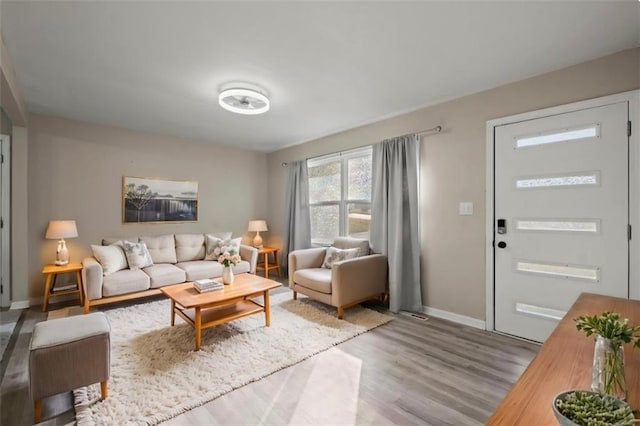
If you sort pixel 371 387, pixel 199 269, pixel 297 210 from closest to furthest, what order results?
pixel 371 387 → pixel 199 269 → pixel 297 210

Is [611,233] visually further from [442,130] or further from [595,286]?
[442,130]

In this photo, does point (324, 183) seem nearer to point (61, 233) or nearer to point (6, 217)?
point (61, 233)

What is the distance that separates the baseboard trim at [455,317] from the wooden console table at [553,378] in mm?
1770

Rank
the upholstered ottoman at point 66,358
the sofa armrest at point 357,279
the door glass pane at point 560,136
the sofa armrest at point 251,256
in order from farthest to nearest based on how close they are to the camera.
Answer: the sofa armrest at point 251,256, the sofa armrest at point 357,279, the door glass pane at point 560,136, the upholstered ottoman at point 66,358

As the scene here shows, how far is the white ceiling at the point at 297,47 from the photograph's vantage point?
1.86 metres

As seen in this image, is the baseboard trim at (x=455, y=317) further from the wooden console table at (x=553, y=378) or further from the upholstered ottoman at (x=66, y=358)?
the upholstered ottoman at (x=66, y=358)

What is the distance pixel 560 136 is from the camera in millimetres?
2561

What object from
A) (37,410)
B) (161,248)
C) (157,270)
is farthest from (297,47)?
(161,248)

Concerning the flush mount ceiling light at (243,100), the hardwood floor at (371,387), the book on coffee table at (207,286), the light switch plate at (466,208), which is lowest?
the hardwood floor at (371,387)

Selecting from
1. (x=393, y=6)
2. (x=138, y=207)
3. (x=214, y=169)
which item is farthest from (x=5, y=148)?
(x=393, y=6)

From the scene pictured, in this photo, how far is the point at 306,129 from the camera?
4.48m

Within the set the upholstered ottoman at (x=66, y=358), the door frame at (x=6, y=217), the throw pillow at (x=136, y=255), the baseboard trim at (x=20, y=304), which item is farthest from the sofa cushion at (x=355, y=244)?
the door frame at (x=6, y=217)

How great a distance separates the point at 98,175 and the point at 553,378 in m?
5.21

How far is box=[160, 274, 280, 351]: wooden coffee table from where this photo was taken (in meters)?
2.56
